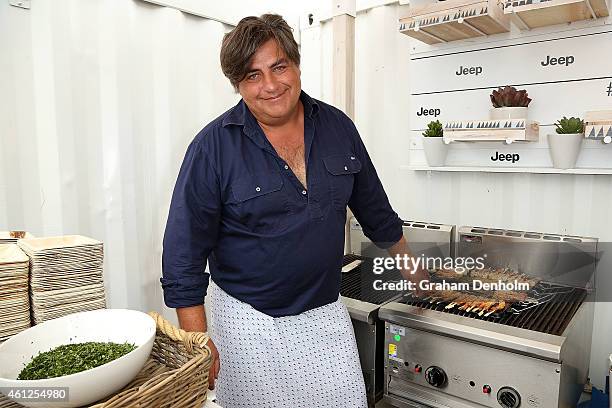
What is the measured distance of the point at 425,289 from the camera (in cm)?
173

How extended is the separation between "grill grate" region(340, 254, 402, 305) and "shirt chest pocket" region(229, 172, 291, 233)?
56 centimetres

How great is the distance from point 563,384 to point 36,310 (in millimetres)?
1338

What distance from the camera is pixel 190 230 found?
4.19ft

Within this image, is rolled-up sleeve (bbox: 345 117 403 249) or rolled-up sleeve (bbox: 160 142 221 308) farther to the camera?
rolled-up sleeve (bbox: 345 117 403 249)

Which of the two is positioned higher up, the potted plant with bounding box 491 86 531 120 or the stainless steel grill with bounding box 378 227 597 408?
the potted plant with bounding box 491 86 531 120

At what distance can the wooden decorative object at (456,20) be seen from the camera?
166cm

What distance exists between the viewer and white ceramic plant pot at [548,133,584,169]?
168 cm

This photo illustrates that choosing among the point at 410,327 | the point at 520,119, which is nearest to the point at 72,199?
the point at 410,327

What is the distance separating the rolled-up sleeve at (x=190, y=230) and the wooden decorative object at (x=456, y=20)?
1.02 meters

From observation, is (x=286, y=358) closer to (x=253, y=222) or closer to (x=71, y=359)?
(x=253, y=222)

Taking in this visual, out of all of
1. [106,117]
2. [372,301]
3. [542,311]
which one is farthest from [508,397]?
[106,117]

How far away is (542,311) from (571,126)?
0.69 meters

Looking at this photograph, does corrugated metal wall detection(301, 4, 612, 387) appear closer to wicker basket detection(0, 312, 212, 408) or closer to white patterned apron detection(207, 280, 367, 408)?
white patterned apron detection(207, 280, 367, 408)

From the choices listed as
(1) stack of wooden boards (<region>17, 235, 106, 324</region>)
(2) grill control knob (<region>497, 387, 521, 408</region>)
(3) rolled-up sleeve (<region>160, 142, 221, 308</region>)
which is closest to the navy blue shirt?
(3) rolled-up sleeve (<region>160, 142, 221, 308</region>)
